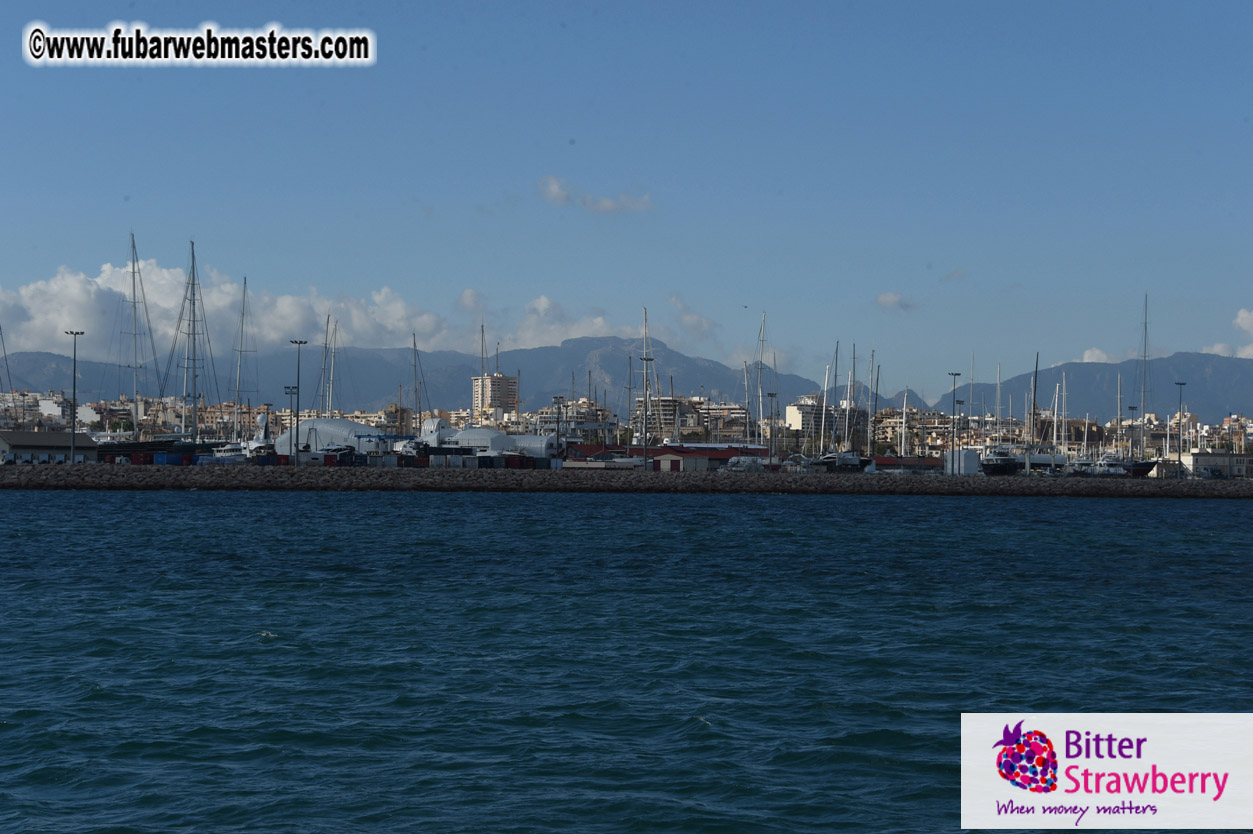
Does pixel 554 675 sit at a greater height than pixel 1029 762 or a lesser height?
lesser

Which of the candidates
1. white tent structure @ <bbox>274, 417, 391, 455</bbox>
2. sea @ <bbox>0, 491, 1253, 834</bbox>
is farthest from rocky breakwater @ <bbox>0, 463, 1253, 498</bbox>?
sea @ <bbox>0, 491, 1253, 834</bbox>

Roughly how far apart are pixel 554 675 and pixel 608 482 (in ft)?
247

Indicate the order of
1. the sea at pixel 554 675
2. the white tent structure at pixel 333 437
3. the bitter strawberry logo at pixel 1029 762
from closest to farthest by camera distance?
the bitter strawberry logo at pixel 1029 762
the sea at pixel 554 675
the white tent structure at pixel 333 437

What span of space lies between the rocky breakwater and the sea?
48.3 meters

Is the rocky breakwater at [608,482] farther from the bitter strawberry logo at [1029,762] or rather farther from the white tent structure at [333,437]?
the bitter strawberry logo at [1029,762]

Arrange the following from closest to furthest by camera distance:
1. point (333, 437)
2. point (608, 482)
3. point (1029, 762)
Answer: point (1029, 762), point (608, 482), point (333, 437)

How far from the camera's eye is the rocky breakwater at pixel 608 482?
8725 centimetres

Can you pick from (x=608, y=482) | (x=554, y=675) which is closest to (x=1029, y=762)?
(x=554, y=675)

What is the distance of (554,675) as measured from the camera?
17.9 meters

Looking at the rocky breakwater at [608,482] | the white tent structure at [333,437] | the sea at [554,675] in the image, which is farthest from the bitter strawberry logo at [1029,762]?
the white tent structure at [333,437]

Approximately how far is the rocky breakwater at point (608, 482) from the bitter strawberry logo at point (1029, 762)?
80.1m

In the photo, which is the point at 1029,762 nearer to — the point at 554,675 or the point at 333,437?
the point at 554,675

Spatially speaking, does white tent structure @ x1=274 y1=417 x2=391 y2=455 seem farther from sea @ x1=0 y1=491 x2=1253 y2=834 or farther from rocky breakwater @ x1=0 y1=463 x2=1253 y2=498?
sea @ x1=0 y1=491 x2=1253 y2=834

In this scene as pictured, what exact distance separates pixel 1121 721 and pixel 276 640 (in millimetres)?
14670
